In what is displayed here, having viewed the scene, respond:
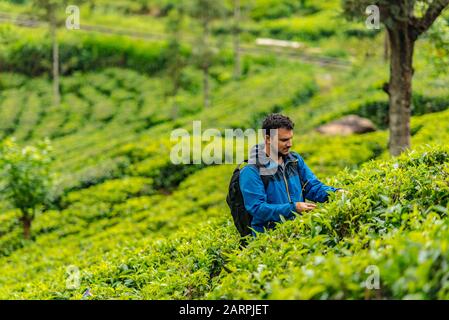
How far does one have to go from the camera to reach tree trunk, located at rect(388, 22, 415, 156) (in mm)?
11812

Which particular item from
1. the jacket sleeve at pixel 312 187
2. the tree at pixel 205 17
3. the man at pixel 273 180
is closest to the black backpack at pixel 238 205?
the man at pixel 273 180

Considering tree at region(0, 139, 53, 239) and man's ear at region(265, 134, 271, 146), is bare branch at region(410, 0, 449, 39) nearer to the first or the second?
man's ear at region(265, 134, 271, 146)

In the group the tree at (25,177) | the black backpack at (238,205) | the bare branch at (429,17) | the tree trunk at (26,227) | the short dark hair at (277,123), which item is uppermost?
the bare branch at (429,17)

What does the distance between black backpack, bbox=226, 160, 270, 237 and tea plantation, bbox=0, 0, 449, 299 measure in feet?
1.06

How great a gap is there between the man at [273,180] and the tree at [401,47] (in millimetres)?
6070

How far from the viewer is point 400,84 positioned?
12.0 metres

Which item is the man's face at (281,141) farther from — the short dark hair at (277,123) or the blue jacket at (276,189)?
the blue jacket at (276,189)

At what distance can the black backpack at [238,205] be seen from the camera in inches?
241

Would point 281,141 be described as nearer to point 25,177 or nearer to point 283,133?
point 283,133

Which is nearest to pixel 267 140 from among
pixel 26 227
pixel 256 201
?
pixel 256 201

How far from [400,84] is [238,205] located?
701 centimetres

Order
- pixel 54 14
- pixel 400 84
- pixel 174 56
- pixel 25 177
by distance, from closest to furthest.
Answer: pixel 400 84 → pixel 25 177 → pixel 174 56 → pixel 54 14

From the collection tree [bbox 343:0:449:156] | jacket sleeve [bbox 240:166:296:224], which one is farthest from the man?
tree [bbox 343:0:449:156]

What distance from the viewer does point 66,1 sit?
145 feet
